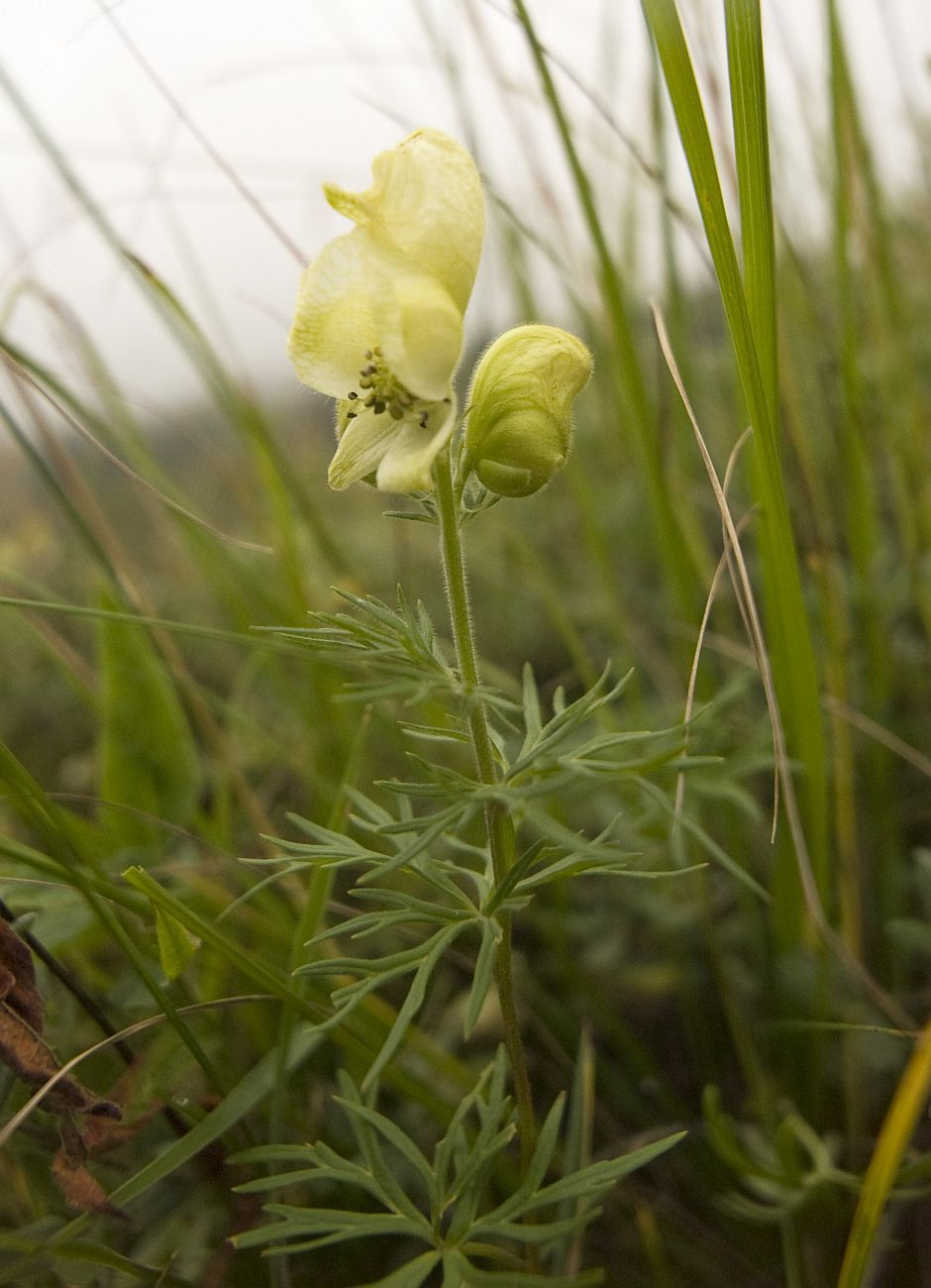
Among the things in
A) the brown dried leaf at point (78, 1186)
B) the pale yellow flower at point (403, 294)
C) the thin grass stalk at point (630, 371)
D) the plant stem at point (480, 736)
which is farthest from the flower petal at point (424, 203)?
the brown dried leaf at point (78, 1186)

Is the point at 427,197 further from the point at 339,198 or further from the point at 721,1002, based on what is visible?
the point at 721,1002

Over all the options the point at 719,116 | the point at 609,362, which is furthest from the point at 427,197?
the point at 609,362

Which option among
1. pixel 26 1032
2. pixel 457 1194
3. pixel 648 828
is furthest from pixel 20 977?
pixel 648 828

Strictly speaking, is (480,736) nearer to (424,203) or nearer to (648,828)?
(424,203)

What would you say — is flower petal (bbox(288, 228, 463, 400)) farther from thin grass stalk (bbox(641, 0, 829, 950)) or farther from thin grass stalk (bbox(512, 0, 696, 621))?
thin grass stalk (bbox(512, 0, 696, 621))

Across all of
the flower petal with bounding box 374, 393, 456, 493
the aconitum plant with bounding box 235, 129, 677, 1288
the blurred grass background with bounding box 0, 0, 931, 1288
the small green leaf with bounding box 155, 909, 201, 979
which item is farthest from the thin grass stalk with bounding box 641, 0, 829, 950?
the small green leaf with bounding box 155, 909, 201, 979
